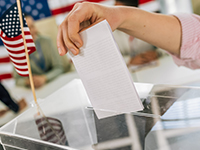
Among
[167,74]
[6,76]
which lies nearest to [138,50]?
[167,74]

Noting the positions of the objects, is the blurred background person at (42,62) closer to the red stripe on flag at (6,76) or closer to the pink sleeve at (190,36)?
the red stripe on flag at (6,76)

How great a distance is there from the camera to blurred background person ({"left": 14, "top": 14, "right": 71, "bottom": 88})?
11.5 ft

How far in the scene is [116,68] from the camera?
0.56 metres

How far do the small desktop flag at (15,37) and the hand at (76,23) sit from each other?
394 millimetres

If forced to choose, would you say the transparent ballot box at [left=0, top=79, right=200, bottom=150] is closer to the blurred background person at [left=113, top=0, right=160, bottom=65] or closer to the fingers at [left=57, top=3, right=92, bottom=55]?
the fingers at [left=57, top=3, right=92, bottom=55]

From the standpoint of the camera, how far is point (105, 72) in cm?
58

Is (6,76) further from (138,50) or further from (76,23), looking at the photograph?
(76,23)

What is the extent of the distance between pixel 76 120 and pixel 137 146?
27cm

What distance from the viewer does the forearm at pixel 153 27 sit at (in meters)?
0.82

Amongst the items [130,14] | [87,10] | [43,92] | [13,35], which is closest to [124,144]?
[87,10]

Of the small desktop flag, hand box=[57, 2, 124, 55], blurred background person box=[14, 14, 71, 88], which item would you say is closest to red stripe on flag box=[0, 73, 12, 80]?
blurred background person box=[14, 14, 71, 88]

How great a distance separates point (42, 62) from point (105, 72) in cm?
312

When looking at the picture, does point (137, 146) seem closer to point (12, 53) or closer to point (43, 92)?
point (12, 53)

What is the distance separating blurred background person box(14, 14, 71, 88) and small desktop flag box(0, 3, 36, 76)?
255 cm
